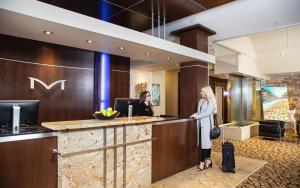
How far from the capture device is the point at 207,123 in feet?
14.8

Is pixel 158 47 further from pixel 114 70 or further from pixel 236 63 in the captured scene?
pixel 236 63

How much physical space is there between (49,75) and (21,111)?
1963 mm

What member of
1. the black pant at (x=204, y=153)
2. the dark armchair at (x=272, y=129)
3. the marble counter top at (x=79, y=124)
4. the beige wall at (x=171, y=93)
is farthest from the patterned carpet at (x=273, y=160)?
the beige wall at (x=171, y=93)

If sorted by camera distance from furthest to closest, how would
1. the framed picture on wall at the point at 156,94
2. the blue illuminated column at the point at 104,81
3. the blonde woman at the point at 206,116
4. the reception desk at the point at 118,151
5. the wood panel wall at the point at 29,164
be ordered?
1. the framed picture on wall at the point at 156,94
2. the blue illuminated column at the point at 104,81
3. the blonde woman at the point at 206,116
4. the reception desk at the point at 118,151
5. the wood panel wall at the point at 29,164

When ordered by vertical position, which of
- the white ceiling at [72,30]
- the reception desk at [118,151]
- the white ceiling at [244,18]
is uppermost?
the white ceiling at [244,18]

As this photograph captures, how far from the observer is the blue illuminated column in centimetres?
600

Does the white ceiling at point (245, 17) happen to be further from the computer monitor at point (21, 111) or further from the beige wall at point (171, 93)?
the beige wall at point (171, 93)

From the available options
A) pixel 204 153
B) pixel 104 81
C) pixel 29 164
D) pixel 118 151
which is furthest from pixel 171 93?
pixel 29 164

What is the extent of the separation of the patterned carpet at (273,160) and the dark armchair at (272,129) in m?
0.26

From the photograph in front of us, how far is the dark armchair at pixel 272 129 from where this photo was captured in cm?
809

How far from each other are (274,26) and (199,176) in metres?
3.72

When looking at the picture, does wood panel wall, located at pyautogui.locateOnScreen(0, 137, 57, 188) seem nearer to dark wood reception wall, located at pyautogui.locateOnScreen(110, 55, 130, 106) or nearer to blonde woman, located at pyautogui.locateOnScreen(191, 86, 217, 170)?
blonde woman, located at pyautogui.locateOnScreen(191, 86, 217, 170)

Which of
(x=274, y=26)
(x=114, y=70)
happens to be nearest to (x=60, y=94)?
(x=114, y=70)

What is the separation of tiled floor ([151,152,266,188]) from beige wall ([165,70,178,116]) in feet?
18.7
